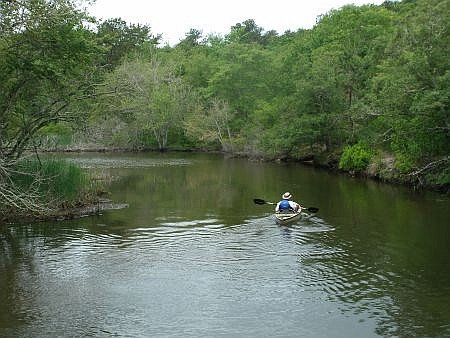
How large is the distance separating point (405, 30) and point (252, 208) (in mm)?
14110

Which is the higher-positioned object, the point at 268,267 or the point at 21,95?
the point at 21,95

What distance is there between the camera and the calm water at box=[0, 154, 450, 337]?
1347 cm

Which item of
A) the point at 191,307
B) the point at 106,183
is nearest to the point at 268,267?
the point at 191,307

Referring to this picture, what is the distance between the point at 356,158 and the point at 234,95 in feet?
110

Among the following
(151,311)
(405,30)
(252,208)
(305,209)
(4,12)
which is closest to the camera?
(151,311)

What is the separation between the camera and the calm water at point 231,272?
13.5 metres

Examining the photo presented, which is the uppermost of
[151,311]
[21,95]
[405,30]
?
[405,30]

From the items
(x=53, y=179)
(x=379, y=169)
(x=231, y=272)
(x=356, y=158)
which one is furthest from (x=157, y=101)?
(x=231, y=272)

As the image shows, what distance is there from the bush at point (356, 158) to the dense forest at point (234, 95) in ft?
0.36

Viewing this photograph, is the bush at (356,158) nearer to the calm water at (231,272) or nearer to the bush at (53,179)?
the calm water at (231,272)

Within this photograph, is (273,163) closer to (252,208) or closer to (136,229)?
(252,208)

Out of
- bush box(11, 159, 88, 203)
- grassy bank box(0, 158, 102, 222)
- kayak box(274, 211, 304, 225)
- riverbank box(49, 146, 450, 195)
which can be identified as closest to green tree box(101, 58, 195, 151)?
riverbank box(49, 146, 450, 195)

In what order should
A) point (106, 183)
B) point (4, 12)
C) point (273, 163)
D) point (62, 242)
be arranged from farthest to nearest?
A: point (273, 163) → point (106, 183) → point (62, 242) → point (4, 12)

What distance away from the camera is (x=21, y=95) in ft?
81.2
